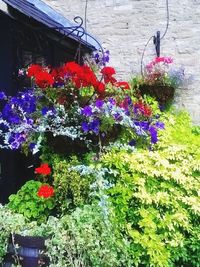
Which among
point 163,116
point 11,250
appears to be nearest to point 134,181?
point 11,250

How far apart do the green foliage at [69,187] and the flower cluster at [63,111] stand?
0.22 metres

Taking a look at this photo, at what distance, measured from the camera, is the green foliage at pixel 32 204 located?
3.60 m

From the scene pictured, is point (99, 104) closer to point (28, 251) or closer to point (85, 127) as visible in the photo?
point (85, 127)

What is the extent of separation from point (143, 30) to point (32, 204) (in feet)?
11.4

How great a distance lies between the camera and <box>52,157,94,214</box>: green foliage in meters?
3.50

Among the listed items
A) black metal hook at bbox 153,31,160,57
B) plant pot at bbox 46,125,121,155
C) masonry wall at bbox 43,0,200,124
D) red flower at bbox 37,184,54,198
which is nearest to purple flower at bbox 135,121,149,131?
plant pot at bbox 46,125,121,155

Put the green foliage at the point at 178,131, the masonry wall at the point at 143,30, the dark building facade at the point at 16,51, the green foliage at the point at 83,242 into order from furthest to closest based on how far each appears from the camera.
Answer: the masonry wall at the point at 143,30 → the green foliage at the point at 178,131 → the dark building facade at the point at 16,51 → the green foliage at the point at 83,242

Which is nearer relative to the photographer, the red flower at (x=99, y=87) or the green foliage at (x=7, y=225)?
the green foliage at (x=7, y=225)

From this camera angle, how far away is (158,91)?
18.6 feet

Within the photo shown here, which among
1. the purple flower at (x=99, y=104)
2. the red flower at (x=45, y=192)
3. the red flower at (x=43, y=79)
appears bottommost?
the red flower at (x=45, y=192)

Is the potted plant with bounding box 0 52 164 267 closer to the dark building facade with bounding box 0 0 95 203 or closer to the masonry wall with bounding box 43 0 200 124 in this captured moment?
the dark building facade with bounding box 0 0 95 203

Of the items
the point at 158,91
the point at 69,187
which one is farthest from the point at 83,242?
the point at 158,91

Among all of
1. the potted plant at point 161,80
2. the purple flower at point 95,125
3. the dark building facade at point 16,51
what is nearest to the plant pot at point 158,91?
the potted plant at point 161,80

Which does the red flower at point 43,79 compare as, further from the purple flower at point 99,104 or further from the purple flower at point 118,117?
the purple flower at point 118,117
